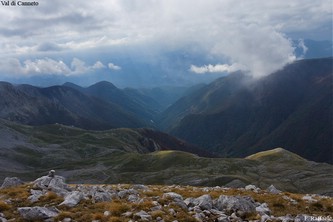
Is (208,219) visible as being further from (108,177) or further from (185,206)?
(108,177)

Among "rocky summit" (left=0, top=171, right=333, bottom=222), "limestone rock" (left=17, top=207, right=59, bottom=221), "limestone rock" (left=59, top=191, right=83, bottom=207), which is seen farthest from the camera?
"limestone rock" (left=59, top=191, right=83, bottom=207)

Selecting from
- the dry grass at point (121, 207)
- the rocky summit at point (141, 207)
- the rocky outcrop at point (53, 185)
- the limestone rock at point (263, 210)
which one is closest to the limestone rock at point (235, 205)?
the rocky summit at point (141, 207)

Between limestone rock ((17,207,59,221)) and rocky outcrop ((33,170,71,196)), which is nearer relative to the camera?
limestone rock ((17,207,59,221))

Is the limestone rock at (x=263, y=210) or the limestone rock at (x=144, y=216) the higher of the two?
the limestone rock at (x=144, y=216)

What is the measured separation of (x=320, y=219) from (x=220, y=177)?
476ft

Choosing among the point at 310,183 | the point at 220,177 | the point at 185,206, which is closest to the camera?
the point at 185,206

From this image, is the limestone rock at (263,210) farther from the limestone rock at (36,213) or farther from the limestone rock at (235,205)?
the limestone rock at (36,213)

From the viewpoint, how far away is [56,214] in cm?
2031

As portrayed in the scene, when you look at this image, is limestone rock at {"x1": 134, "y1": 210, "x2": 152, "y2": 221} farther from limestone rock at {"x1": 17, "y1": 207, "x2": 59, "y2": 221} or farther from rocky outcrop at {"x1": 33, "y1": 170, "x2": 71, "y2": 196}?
rocky outcrop at {"x1": 33, "y1": 170, "x2": 71, "y2": 196}

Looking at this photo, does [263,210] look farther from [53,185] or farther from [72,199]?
[53,185]

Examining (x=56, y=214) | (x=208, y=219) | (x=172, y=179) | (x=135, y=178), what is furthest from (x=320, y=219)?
(x=135, y=178)

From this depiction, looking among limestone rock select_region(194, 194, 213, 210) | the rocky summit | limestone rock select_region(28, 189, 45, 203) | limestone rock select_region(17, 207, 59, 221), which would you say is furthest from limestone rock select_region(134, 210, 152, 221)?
limestone rock select_region(28, 189, 45, 203)

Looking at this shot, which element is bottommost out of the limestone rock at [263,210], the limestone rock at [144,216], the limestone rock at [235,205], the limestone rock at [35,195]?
the limestone rock at [263,210]

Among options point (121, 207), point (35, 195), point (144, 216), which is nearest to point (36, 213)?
point (121, 207)
